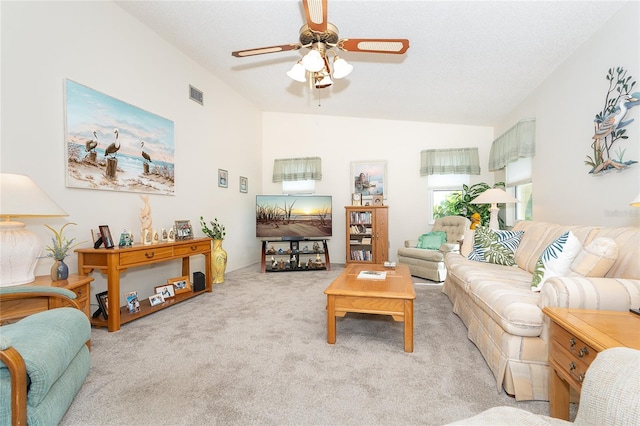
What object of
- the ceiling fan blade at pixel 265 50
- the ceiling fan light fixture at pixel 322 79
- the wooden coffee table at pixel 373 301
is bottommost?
the wooden coffee table at pixel 373 301

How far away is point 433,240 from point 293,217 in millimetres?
2383

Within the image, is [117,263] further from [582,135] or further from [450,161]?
[450,161]

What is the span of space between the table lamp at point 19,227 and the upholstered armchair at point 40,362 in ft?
0.89

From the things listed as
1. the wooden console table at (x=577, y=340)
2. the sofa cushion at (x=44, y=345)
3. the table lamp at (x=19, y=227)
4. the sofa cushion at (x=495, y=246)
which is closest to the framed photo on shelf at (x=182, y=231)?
the table lamp at (x=19, y=227)

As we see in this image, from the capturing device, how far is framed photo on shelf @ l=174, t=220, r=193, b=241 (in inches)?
135

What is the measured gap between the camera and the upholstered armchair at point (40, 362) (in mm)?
1143

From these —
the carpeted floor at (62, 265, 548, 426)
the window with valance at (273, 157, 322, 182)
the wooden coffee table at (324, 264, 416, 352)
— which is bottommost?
the carpeted floor at (62, 265, 548, 426)

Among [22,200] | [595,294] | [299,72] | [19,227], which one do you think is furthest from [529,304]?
[19,227]

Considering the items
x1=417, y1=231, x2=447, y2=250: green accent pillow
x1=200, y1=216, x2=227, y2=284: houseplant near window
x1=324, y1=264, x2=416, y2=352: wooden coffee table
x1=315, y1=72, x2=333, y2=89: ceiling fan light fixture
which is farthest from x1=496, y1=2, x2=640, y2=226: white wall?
x1=200, y1=216, x2=227, y2=284: houseplant near window

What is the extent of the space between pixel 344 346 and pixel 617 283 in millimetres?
1644

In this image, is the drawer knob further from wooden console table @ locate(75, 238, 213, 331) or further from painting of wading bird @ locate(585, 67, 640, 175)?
wooden console table @ locate(75, 238, 213, 331)

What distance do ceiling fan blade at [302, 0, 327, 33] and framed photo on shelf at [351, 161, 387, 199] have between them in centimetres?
374

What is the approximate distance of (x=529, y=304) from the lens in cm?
166

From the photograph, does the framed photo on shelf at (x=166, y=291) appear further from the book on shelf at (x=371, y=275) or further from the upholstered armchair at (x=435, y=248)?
the upholstered armchair at (x=435, y=248)
